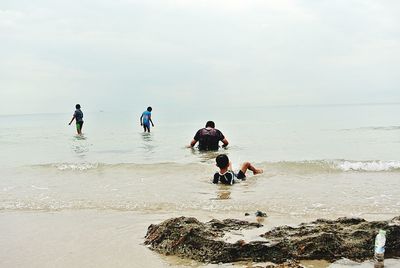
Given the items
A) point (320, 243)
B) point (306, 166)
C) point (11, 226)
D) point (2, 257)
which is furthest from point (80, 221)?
point (306, 166)

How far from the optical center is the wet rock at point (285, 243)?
13.4ft

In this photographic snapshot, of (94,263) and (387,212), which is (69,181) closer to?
(94,263)

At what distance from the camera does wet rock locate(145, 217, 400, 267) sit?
407 cm

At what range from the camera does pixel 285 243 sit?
4.15 m

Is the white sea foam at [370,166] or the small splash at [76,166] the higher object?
the white sea foam at [370,166]

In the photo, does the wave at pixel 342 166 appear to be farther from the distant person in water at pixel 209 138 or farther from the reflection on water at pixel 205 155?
the distant person in water at pixel 209 138

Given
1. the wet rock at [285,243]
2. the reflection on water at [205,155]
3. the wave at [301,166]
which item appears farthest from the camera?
the reflection on water at [205,155]

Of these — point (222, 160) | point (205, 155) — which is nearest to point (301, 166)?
point (205, 155)

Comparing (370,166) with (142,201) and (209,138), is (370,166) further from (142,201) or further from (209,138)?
(142,201)

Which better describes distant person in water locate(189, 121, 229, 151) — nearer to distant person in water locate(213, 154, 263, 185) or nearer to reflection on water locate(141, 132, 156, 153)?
reflection on water locate(141, 132, 156, 153)

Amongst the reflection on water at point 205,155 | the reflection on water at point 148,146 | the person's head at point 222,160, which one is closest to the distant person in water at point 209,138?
the reflection on water at point 205,155

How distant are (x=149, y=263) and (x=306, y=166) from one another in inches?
321

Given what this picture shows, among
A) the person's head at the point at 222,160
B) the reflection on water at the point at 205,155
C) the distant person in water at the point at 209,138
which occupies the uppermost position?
the distant person in water at the point at 209,138

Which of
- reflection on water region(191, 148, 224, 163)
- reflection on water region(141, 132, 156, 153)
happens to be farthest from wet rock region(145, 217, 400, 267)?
reflection on water region(141, 132, 156, 153)
